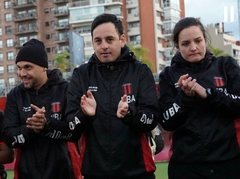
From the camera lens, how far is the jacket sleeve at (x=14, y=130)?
12.5ft

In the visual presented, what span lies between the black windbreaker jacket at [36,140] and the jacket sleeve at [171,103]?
89 centimetres

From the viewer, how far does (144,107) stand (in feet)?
11.5

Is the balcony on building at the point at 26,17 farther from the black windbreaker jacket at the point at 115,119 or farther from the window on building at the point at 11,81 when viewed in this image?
the black windbreaker jacket at the point at 115,119

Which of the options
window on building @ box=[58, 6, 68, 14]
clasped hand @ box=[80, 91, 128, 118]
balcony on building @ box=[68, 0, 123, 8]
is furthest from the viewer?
window on building @ box=[58, 6, 68, 14]

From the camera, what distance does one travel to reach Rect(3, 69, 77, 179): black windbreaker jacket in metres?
3.89

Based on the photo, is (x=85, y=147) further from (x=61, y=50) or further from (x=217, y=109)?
(x=61, y=50)

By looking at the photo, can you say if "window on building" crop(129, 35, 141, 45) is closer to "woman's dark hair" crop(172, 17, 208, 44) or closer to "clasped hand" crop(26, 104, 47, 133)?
"woman's dark hair" crop(172, 17, 208, 44)

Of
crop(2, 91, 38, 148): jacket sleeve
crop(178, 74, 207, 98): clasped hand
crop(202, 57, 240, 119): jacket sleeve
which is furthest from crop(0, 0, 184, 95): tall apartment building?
crop(178, 74, 207, 98): clasped hand

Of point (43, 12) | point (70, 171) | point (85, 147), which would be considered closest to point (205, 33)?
point (85, 147)

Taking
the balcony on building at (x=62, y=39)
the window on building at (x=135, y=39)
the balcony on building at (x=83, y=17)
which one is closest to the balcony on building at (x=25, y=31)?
the balcony on building at (x=62, y=39)

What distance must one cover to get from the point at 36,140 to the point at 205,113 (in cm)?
144

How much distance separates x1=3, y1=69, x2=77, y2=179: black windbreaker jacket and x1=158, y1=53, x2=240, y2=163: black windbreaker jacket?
93cm

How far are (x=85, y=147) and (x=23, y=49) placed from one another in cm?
111

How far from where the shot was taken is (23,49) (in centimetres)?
409
